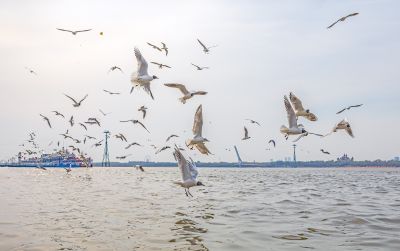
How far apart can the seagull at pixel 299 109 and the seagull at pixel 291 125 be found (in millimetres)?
201

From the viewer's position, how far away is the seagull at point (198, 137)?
1429cm

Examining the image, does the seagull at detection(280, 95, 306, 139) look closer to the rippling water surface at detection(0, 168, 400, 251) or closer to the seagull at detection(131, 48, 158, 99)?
the rippling water surface at detection(0, 168, 400, 251)

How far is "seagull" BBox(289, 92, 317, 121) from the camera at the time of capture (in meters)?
16.1

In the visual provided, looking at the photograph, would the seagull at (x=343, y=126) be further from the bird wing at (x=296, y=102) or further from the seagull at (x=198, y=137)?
the seagull at (x=198, y=137)

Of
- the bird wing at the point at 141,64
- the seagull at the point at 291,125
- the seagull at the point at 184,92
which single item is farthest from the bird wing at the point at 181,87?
the seagull at the point at 291,125

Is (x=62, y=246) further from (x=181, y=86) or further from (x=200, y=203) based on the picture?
(x=200, y=203)

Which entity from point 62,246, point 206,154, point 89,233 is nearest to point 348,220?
point 206,154

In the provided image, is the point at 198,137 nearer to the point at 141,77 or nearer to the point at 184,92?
the point at 184,92

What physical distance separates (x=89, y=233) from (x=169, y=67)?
7.02 metres

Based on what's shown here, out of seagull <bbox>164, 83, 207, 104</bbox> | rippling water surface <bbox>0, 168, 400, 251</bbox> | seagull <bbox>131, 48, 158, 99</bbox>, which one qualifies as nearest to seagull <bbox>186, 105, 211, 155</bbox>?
seagull <bbox>164, 83, 207, 104</bbox>

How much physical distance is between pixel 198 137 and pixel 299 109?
4146 mm

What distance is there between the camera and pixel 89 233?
556 inches

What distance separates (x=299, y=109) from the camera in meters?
16.3

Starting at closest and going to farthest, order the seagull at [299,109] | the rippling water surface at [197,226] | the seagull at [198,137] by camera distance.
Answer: the rippling water surface at [197,226]
the seagull at [198,137]
the seagull at [299,109]
